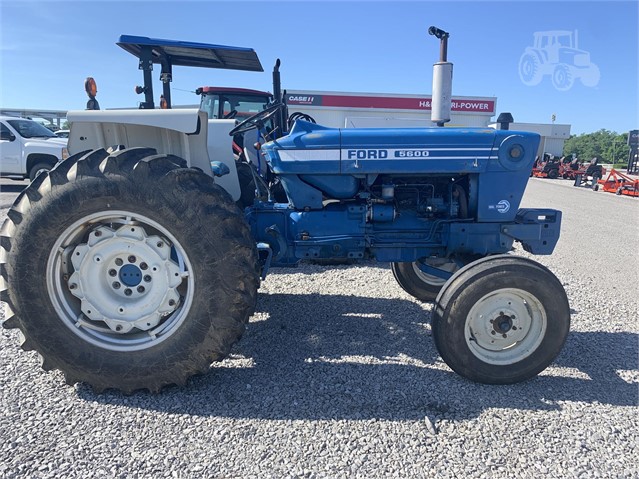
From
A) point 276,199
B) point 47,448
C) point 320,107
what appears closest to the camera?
point 47,448

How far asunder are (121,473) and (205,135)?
2.07m

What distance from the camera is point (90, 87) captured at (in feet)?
10.8

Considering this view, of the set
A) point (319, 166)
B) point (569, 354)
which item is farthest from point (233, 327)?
point (569, 354)

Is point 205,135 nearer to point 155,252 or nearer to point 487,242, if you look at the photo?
point 155,252

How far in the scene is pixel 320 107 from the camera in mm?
25188

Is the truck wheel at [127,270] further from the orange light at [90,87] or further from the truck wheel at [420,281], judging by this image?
the truck wheel at [420,281]

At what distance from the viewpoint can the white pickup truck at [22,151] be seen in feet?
35.3

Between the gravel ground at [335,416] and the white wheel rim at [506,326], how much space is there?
213 mm

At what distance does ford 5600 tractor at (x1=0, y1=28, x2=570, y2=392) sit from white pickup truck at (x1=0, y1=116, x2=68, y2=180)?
9453mm

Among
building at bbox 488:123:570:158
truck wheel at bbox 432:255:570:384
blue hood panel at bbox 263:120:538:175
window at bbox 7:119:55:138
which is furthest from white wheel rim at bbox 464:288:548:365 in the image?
building at bbox 488:123:570:158

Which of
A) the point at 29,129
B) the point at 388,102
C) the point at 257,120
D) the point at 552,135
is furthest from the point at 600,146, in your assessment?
the point at 257,120

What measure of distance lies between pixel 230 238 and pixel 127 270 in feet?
2.22

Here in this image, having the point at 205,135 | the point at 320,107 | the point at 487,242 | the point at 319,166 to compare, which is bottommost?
the point at 487,242

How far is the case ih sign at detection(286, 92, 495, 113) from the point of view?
81.8 ft
